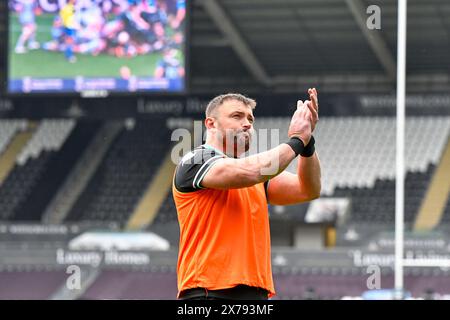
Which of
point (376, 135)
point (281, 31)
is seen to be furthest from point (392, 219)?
point (281, 31)

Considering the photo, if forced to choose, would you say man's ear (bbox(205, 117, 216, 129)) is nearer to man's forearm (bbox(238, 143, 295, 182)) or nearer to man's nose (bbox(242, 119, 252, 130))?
man's nose (bbox(242, 119, 252, 130))

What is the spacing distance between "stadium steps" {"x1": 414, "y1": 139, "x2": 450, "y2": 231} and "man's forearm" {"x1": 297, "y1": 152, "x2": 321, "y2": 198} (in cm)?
1161

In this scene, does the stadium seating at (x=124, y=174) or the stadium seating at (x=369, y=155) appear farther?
the stadium seating at (x=124, y=174)

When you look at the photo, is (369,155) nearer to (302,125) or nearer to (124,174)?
(124,174)

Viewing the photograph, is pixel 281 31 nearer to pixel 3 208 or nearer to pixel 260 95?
pixel 260 95

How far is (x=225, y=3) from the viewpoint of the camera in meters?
15.5

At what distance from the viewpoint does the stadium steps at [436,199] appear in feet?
54.1

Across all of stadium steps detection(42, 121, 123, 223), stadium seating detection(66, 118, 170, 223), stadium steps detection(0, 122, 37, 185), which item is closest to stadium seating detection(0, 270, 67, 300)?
stadium steps detection(42, 121, 123, 223)

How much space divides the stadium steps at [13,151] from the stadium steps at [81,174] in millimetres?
955

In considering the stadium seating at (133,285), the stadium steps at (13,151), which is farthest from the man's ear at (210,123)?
the stadium steps at (13,151)

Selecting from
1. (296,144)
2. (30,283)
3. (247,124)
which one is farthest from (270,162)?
(30,283)

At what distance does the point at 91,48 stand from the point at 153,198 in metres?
2.93

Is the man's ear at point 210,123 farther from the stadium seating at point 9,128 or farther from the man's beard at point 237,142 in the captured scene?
the stadium seating at point 9,128

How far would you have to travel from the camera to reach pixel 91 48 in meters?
15.4
